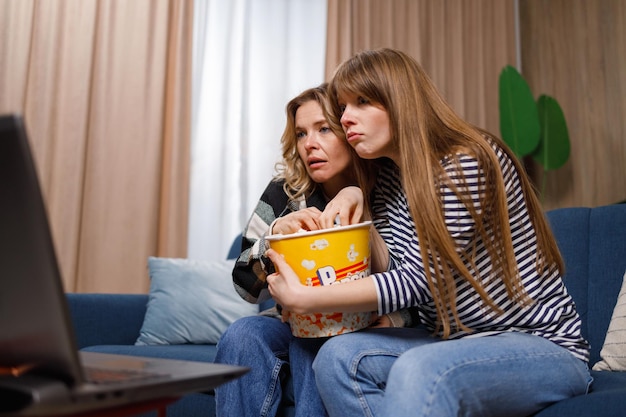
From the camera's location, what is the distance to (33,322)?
609 millimetres

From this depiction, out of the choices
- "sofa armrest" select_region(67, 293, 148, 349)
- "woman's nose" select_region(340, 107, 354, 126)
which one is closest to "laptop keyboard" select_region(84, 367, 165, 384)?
"woman's nose" select_region(340, 107, 354, 126)

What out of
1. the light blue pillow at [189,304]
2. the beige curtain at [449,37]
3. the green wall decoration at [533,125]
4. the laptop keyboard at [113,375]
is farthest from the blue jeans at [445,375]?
the beige curtain at [449,37]

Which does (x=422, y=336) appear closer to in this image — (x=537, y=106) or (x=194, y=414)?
(x=194, y=414)

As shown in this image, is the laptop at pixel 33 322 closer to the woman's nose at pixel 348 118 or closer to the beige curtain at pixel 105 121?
the woman's nose at pixel 348 118

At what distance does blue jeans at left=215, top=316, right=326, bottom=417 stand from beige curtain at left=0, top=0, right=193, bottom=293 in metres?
1.61

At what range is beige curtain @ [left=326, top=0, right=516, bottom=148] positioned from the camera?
3.48 m

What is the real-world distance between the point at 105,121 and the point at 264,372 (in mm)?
1914

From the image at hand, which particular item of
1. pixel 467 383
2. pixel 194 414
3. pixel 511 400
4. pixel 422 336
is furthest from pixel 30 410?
pixel 194 414

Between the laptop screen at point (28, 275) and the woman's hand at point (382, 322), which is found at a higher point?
the laptop screen at point (28, 275)

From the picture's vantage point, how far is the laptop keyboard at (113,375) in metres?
0.65

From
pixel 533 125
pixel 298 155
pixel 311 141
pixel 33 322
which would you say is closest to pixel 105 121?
pixel 298 155

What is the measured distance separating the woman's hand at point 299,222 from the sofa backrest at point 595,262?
817 millimetres

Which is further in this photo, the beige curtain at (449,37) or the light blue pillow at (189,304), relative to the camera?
the beige curtain at (449,37)

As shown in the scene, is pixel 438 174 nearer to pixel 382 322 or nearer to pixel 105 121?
pixel 382 322
